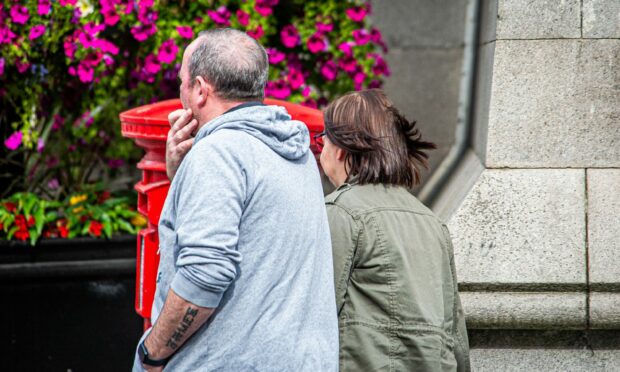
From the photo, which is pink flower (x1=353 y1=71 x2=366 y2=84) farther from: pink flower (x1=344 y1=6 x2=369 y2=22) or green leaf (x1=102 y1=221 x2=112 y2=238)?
green leaf (x1=102 y1=221 x2=112 y2=238)

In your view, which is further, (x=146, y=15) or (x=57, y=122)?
(x=57, y=122)

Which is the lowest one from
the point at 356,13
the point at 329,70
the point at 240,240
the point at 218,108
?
the point at 240,240

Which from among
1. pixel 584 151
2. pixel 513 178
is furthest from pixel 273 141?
pixel 584 151

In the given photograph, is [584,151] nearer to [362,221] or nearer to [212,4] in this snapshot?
[362,221]

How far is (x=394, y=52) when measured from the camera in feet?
19.6

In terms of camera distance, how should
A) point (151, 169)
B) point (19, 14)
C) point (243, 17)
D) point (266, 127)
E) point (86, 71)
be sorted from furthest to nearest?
1. point (243, 17)
2. point (86, 71)
3. point (19, 14)
4. point (151, 169)
5. point (266, 127)

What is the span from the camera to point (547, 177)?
3.21m

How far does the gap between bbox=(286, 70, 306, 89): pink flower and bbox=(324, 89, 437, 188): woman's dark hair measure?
2.13 metres

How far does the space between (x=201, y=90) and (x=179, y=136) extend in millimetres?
218

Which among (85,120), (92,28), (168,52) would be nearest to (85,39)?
(92,28)

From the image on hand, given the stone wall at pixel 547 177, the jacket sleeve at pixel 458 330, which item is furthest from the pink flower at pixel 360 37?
the jacket sleeve at pixel 458 330

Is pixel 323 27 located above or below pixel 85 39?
above

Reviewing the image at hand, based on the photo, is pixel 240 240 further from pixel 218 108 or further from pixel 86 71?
pixel 86 71

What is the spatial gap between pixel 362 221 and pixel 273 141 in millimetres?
356
